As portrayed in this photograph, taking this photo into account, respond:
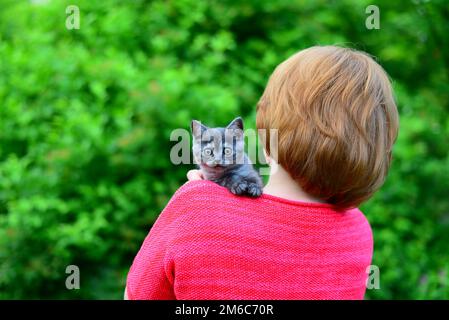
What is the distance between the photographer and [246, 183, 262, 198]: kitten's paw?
1.75m

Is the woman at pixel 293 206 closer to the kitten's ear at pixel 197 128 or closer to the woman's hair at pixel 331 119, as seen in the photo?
the woman's hair at pixel 331 119

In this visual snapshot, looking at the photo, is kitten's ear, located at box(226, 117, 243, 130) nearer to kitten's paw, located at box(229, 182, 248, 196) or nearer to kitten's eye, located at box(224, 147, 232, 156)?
kitten's eye, located at box(224, 147, 232, 156)

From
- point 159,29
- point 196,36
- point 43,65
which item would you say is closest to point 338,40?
point 196,36

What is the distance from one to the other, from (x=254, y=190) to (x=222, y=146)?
0.52 meters

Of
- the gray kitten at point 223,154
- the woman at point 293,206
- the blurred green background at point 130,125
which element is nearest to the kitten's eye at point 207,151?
the gray kitten at point 223,154

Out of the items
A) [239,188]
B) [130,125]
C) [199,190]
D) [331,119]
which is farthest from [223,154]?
[130,125]

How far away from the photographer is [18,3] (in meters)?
4.65

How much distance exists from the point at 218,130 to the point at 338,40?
2.60 meters

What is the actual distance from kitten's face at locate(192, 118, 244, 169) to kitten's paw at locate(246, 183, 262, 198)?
1.38 ft

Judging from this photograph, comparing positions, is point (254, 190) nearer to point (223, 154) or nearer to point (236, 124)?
point (223, 154)

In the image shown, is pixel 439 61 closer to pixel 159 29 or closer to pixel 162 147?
pixel 159 29

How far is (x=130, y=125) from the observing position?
351 centimetres

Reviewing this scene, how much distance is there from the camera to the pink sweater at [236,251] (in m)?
1.65

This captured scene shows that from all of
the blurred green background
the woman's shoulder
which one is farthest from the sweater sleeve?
the blurred green background
